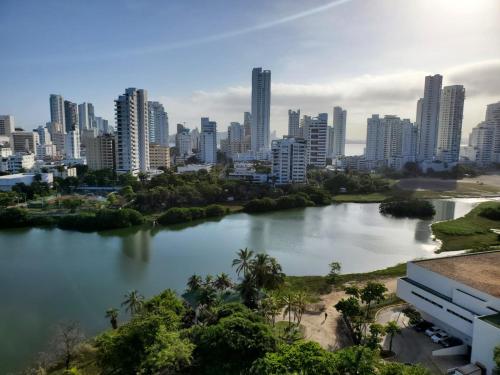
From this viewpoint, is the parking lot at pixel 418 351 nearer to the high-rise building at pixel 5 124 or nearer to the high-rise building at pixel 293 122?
the high-rise building at pixel 293 122

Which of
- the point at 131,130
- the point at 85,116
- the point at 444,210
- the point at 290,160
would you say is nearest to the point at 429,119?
the point at 290,160

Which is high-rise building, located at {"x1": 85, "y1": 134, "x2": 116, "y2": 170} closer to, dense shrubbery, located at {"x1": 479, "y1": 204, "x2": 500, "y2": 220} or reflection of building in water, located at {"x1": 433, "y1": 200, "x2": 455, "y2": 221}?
reflection of building in water, located at {"x1": 433, "y1": 200, "x2": 455, "y2": 221}

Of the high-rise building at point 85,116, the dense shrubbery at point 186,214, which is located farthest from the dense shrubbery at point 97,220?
the high-rise building at point 85,116

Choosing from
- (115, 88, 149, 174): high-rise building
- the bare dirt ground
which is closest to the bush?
(115, 88, 149, 174): high-rise building

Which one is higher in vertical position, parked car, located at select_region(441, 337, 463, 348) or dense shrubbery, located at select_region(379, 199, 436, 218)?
dense shrubbery, located at select_region(379, 199, 436, 218)

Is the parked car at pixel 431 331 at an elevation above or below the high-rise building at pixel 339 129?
below

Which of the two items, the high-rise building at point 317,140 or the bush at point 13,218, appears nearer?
the bush at point 13,218
